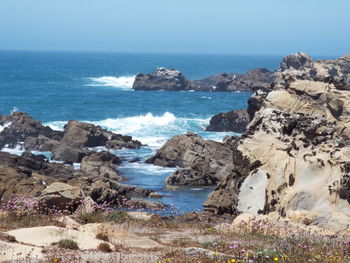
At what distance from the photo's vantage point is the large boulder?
11819cm

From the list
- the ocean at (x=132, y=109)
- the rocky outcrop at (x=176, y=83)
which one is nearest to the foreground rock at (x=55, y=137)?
the ocean at (x=132, y=109)

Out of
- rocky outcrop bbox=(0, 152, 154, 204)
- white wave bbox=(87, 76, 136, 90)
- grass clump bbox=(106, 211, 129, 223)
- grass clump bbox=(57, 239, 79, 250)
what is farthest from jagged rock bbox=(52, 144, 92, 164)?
white wave bbox=(87, 76, 136, 90)

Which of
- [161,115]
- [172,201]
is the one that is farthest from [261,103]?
[161,115]

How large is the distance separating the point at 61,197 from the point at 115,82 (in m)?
121

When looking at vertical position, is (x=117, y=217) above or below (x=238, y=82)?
above

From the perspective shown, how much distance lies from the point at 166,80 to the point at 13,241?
10764cm

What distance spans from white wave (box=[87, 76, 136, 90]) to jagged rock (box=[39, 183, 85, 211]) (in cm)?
10387

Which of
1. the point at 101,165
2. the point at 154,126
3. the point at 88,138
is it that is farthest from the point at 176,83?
the point at 101,165

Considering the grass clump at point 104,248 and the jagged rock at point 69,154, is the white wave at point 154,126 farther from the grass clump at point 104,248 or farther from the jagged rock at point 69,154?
the grass clump at point 104,248

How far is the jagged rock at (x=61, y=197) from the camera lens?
18328 millimetres

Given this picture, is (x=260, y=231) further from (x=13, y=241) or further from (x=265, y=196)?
(x=265, y=196)

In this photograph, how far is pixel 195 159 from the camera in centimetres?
4725

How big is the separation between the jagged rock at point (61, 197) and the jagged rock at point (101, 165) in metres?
22.8

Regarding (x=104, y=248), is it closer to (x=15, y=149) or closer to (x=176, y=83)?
(x=15, y=149)
